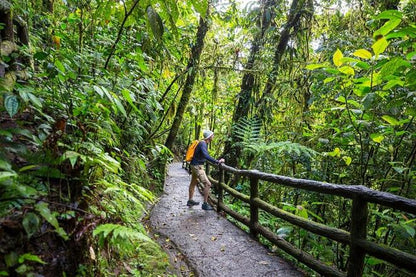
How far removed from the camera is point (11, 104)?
1789mm

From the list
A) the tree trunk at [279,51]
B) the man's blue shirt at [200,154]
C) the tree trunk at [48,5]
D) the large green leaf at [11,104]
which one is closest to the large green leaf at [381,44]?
the large green leaf at [11,104]

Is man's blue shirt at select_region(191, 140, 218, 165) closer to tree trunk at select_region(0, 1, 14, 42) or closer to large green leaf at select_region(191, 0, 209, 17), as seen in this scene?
tree trunk at select_region(0, 1, 14, 42)

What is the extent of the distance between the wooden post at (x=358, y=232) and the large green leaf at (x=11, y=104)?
3.33 m

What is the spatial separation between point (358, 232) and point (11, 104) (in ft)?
11.6

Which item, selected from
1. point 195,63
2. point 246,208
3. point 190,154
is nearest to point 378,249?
point 190,154

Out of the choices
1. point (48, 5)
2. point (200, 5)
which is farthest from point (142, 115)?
point (200, 5)

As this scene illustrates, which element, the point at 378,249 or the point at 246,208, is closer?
the point at 378,249

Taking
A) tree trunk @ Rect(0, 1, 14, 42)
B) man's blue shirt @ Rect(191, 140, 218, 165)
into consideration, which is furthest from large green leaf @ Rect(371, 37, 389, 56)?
man's blue shirt @ Rect(191, 140, 218, 165)

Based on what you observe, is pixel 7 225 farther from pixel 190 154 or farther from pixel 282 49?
pixel 282 49

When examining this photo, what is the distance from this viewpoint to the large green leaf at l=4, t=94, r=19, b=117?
69.0 inches

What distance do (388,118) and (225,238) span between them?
3.38 m

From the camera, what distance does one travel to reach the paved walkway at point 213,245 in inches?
151

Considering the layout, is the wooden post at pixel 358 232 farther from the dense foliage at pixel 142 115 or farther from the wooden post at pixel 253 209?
the wooden post at pixel 253 209

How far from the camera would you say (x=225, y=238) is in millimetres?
4953
